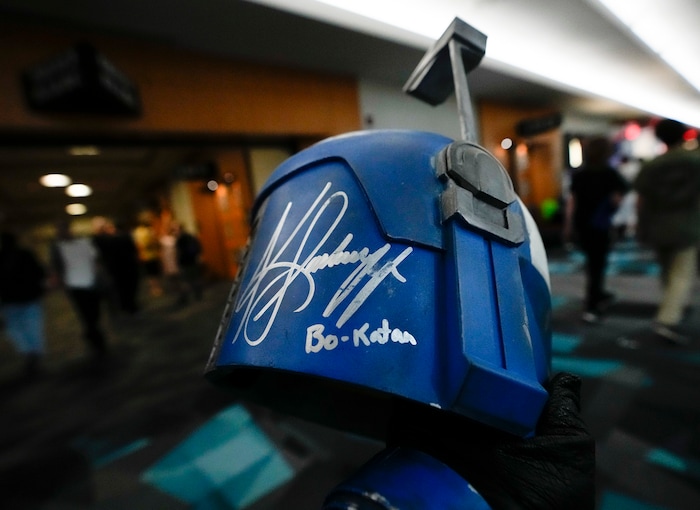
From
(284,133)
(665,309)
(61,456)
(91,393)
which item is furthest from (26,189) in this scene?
(665,309)

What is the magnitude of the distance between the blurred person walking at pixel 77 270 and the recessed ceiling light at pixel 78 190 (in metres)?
5.80

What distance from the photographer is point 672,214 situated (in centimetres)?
191

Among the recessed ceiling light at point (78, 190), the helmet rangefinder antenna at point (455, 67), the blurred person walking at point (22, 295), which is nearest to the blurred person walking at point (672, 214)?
the helmet rangefinder antenna at point (455, 67)

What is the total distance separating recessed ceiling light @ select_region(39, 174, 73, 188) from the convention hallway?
16.2 feet

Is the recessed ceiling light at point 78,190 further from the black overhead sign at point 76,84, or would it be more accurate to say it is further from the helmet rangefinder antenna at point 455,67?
the helmet rangefinder antenna at point 455,67

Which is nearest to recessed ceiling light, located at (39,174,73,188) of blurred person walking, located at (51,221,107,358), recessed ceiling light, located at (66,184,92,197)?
recessed ceiling light, located at (66,184,92,197)

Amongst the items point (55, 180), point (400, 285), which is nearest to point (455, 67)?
point (400, 285)

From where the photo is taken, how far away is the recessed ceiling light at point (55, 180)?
20.1 feet

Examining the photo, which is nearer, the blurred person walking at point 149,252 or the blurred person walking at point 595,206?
the blurred person walking at point 595,206

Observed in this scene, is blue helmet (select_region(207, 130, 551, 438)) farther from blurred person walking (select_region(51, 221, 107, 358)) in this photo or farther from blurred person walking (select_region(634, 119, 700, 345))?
blurred person walking (select_region(51, 221, 107, 358))

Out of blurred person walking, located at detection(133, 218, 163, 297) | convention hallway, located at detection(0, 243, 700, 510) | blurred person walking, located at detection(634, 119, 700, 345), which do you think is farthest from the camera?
blurred person walking, located at detection(133, 218, 163, 297)

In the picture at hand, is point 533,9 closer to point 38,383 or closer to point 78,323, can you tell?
point 38,383
